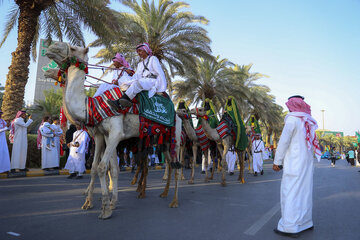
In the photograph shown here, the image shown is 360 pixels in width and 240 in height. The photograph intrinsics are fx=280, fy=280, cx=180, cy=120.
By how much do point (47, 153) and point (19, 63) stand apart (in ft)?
13.8

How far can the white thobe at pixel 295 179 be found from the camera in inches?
160

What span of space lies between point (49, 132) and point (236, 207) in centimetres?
868

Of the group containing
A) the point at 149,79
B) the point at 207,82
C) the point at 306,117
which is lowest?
the point at 306,117

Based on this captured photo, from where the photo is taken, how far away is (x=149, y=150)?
6.23 m

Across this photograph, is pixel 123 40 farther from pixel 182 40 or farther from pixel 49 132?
pixel 49 132

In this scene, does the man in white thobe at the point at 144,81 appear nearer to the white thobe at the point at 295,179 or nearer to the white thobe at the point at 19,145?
the white thobe at the point at 295,179

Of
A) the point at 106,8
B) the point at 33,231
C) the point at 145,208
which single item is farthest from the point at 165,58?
the point at 33,231

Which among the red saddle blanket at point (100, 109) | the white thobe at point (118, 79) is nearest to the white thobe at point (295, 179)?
the red saddle blanket at point (100, 109)

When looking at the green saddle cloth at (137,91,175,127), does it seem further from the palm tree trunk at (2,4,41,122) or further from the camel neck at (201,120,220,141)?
the palm tree trunk at (2,4,41,122)

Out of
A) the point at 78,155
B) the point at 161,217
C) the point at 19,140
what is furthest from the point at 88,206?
the point at 19,140

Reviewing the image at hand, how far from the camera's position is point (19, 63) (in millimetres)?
12273

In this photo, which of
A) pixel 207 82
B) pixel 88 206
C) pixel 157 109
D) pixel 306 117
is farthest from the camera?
pixel 207 82

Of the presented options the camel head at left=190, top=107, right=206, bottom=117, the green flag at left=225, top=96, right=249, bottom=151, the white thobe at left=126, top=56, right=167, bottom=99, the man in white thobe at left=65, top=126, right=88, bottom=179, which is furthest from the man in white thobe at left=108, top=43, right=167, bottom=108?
the green flag at left=225, top=96, right=249, bottom=151

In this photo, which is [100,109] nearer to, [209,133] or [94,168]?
[94,168]
